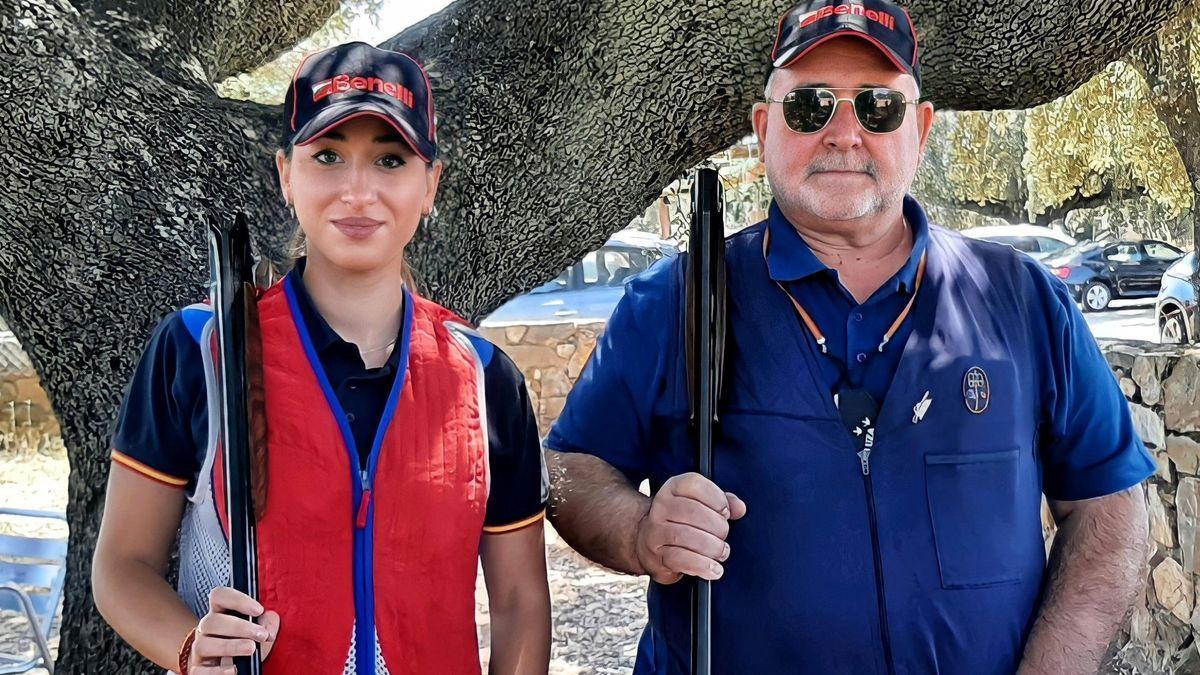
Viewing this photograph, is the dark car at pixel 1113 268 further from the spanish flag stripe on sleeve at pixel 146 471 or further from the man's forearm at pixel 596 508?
the spanish flag stripe on sleeve at pixel 146 471

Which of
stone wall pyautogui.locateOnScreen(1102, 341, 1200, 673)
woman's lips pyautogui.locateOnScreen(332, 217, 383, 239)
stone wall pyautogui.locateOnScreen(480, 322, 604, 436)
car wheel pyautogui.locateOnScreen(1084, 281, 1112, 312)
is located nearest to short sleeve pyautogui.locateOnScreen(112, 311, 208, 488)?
woman's lips pyautogui.locateOnScreen(332, 217, 383, 239)

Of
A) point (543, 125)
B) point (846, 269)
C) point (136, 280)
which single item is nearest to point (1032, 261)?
point (846, 269)

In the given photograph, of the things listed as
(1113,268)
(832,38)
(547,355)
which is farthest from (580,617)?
(1113,268)

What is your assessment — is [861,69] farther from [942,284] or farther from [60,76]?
[60,76]

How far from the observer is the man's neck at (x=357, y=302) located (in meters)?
2.01

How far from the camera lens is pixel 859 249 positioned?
2.36 metres

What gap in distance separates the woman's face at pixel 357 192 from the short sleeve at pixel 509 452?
0.99 ft

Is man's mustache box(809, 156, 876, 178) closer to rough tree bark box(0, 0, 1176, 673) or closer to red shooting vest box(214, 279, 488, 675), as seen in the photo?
red shooting vest box(214, 279, 488, 675)

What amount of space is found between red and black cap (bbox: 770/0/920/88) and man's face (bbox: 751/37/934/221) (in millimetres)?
33

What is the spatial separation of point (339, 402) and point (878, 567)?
3.50ft

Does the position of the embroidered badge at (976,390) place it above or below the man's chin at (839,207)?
below

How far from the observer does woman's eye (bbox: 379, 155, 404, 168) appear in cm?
201

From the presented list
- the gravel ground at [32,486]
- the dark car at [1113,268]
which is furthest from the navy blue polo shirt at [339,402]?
the dark car at [1113,268]

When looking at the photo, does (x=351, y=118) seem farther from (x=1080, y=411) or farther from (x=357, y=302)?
(x=1080, y=411)
